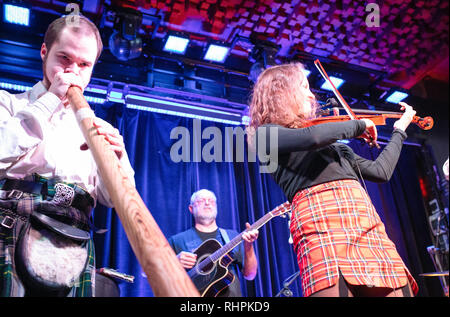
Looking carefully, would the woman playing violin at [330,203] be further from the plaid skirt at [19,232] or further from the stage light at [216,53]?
the stage light at [216,53]

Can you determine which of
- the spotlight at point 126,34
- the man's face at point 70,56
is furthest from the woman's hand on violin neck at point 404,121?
the spotlight at point 126,34

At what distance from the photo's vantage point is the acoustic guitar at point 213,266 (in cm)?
305

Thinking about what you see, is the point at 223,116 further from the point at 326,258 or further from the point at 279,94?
the point at 326,258

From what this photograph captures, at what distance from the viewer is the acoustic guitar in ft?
10.00

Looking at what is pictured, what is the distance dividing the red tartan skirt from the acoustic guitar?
1.71m

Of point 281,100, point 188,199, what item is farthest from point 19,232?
point 188,199

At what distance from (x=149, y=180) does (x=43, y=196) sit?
3278 millimetres

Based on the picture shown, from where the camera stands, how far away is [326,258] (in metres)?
1.15

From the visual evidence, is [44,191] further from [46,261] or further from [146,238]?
[146,238]

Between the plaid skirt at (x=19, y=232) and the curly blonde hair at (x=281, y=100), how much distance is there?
81 centimetres

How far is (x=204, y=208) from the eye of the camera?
3801 mm

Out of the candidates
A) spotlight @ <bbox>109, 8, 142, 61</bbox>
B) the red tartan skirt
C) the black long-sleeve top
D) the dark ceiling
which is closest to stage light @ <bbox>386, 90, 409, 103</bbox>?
the dark ceiling
